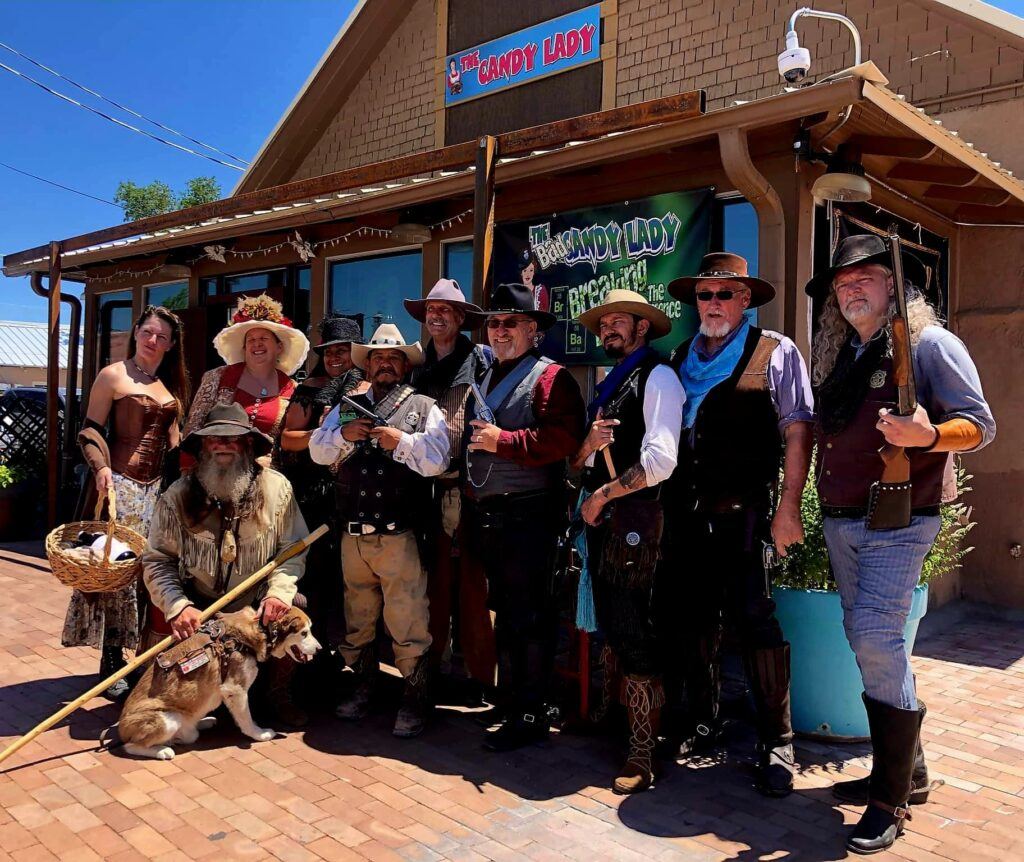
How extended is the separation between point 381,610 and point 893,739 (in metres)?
2.35

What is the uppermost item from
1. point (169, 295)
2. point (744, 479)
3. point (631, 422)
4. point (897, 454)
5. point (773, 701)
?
point (169, 295)

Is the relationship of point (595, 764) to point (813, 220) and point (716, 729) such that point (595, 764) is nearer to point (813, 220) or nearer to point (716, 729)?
point (716, 729)

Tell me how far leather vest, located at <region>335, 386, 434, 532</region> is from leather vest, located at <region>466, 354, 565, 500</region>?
33 centimetres

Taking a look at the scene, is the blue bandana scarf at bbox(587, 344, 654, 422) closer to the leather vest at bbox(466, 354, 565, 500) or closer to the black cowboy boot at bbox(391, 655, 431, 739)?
the leather vest at bbox(466, 354, 565, 500)

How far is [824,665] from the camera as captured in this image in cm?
379

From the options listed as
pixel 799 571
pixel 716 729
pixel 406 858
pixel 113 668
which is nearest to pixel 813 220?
pixel 799 571

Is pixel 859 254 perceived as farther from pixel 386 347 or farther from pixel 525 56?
pixel 525 56

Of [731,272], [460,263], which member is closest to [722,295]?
[731,272]

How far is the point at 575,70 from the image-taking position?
909cm

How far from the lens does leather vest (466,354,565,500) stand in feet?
12.1

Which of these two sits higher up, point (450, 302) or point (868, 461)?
point (450, 302)

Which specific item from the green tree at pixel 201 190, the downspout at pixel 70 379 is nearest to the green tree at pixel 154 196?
the green tree at pixel 201 190

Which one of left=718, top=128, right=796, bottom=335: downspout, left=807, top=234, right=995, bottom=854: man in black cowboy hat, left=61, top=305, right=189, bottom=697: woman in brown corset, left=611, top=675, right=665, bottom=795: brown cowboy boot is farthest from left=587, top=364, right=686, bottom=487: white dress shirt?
left=61, top=305, right=189, bottom=697: woman in brown corset

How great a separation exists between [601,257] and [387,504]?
2.96 meters
